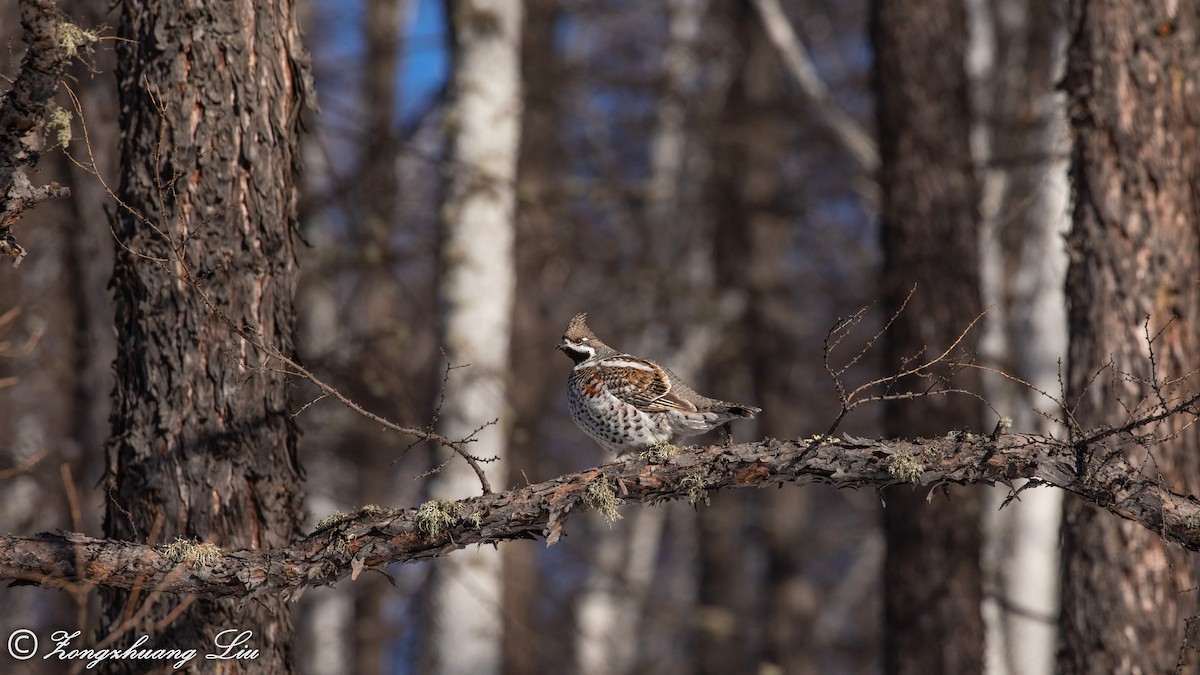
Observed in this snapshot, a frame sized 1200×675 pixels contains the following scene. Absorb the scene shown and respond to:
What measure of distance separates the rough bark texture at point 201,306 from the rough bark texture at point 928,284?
420 centimetres

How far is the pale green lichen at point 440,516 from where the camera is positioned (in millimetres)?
3988

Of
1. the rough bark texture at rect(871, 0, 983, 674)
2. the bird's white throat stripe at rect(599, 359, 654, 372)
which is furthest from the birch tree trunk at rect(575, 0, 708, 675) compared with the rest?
the bird's white throat stripe at rect(599, 359, 654, 372)

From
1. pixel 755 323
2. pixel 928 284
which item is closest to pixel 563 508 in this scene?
pixel 928 284

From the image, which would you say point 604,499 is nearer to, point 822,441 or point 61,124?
point 822,441

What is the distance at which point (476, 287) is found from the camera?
26.3 ft

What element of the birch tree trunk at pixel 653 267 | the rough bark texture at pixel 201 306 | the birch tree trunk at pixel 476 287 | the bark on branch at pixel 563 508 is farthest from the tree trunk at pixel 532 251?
the bark on branch at pixel 563 508

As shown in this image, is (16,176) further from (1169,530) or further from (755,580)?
(755,580)

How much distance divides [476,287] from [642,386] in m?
2.67

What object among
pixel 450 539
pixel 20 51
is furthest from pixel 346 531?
pixel 20 51

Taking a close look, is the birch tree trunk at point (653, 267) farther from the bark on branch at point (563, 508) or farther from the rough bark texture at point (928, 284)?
the bark on branch at point (563, 508)

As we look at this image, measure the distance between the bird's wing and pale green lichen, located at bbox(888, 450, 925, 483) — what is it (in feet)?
5.56

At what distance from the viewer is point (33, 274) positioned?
12383 mm

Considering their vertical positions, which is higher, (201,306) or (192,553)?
(201,306)

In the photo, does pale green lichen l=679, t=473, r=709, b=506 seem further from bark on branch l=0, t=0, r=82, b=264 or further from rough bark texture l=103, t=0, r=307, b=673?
bark on branch l=0, t=0, r=82, b=264
